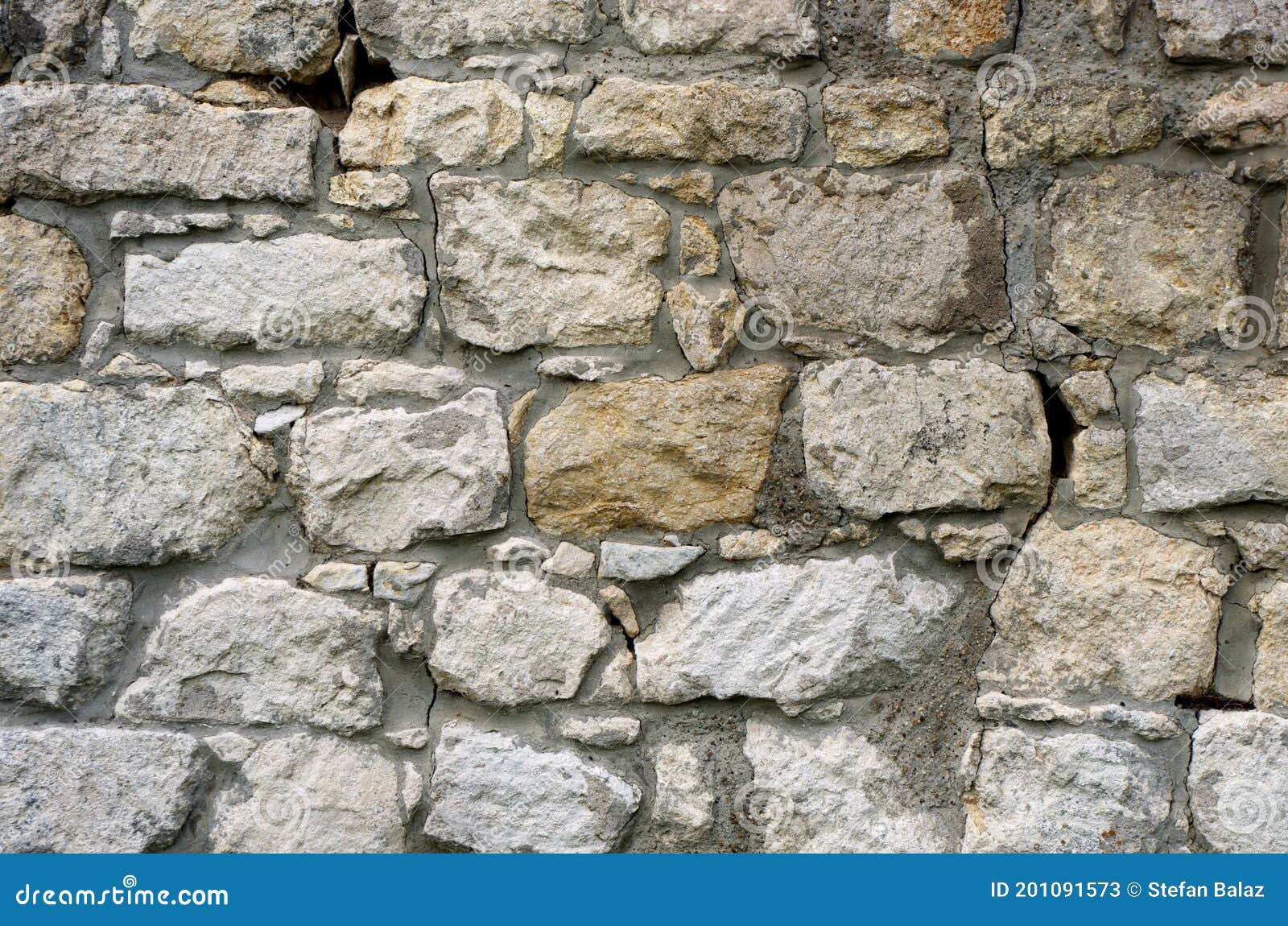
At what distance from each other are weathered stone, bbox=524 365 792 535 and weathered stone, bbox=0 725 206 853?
80 centimetres

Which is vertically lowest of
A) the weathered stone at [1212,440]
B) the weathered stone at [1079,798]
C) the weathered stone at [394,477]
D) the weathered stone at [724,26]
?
the weathered stone at [1079,798]

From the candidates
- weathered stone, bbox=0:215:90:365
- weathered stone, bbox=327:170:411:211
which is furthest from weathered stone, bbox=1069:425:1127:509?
weathered stone, bbox=0:215:90:365

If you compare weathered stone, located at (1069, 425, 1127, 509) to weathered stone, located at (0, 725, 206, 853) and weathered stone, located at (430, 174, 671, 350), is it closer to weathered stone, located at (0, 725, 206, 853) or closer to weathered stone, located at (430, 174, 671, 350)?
weathered stone, located at (430, 174, 671, 350)

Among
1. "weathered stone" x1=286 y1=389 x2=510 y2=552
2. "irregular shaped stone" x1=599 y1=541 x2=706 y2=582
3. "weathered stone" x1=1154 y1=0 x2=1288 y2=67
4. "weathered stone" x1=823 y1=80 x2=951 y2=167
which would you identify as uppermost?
"weathered stone" x1=1154 y1=0 x2=1288 y2=67

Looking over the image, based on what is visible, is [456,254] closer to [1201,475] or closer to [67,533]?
[67,533]

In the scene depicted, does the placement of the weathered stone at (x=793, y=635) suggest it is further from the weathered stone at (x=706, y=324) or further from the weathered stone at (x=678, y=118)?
the weathered stone at (x=678, y=118)

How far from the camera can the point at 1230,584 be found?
170 centimetres

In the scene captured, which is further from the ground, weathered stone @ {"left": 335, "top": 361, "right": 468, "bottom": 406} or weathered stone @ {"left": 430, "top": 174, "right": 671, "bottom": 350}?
weathered stone @ {"left": 430, "top": 174, "right": 671, "bottom": 350}

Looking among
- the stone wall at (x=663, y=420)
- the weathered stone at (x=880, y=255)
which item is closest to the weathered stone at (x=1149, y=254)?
the stone wall at (x=663, y=420)

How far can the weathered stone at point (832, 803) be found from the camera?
66.6 inches

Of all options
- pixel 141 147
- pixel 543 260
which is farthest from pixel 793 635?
pixel 141 147

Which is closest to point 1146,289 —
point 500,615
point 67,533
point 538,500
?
point 538,500

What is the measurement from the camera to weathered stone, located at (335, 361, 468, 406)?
5.60ft

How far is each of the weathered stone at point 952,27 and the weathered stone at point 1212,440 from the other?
69 cm
